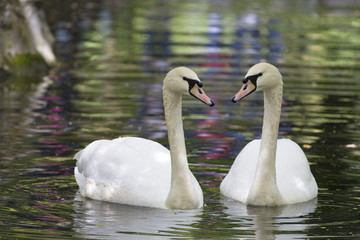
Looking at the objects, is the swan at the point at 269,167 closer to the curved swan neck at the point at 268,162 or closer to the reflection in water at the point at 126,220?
the curved swan neck at the point at 268,162

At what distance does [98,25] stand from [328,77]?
16957mm

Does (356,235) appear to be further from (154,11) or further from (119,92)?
(154,11)

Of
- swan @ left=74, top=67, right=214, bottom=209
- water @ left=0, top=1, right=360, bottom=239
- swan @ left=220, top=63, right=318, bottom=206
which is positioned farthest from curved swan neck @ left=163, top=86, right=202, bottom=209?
swan @ left=220, top=63, right=318, bottom=206

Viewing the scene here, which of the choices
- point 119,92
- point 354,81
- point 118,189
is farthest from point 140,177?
point 354,81

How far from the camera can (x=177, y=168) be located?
1011cm

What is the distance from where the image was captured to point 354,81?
20922 millimetres

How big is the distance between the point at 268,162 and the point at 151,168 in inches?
47.1

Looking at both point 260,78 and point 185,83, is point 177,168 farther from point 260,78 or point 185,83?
point 260,78

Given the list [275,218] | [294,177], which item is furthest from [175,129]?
[294,177]

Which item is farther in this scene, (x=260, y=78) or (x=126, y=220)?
(x=260, y=78)

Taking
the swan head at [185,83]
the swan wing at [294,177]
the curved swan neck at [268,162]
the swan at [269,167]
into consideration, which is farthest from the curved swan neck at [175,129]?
the swan wing at [294,177]

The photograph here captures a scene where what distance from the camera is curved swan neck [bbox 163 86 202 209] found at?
10.1m

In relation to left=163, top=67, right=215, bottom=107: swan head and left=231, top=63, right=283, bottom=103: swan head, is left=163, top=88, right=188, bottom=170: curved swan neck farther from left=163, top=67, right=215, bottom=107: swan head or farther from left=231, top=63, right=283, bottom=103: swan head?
left=231, top=63, right=283, bottom=103: swan head

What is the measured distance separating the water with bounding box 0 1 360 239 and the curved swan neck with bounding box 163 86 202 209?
15 cm
